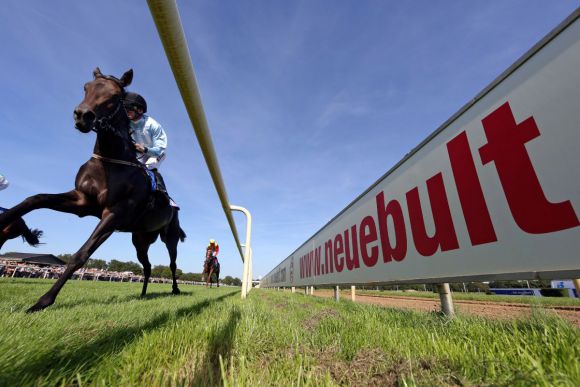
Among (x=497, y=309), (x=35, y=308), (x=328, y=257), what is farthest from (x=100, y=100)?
(x=497, y=309)

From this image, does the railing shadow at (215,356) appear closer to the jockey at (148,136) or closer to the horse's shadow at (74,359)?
the horse's shadow at (74,359)

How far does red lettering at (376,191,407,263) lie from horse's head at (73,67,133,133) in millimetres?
3933

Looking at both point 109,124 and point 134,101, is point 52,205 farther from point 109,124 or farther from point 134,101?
point 134,101

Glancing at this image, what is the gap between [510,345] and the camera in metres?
1.38

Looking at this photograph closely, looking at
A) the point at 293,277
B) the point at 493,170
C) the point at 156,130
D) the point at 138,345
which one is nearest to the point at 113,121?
the point at 156,130

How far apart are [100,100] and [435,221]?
4.30 m

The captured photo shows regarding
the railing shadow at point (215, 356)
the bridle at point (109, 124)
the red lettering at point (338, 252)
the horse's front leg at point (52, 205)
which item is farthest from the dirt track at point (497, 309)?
the horse's front leg at point (52, 205)

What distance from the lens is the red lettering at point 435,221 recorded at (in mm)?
2562

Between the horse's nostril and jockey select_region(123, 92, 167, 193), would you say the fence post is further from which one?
jockey select_region(123, 92, 167, 193)

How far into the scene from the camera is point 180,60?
6.21 feet

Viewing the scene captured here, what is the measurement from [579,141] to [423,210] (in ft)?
4.80

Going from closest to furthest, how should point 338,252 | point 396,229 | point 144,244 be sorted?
point 396,229 → point 338,252 → point 144,244

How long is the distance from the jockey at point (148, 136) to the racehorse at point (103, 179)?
988mm

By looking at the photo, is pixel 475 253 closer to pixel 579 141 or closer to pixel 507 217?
pixel 507 217
